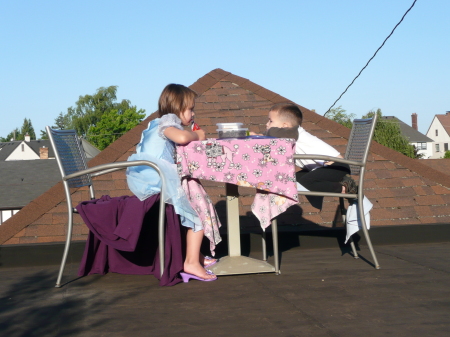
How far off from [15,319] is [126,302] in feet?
1.99

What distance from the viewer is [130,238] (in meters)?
3.61

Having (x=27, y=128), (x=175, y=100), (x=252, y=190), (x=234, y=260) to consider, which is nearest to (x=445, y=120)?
(x=27, y=128)

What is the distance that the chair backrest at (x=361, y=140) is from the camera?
162 inches

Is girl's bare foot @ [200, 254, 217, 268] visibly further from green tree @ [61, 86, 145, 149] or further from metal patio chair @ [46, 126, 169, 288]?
green tree @ [61, 86, 145, 149]

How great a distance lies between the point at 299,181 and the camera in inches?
174

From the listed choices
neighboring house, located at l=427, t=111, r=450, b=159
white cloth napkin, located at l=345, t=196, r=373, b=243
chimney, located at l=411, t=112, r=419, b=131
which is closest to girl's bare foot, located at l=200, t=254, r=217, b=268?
white cloth napkin, located at l=345, t=196, r=373, b=243

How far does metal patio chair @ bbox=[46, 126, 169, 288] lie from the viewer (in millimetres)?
3617

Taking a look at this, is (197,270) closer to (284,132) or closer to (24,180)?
(284,132)

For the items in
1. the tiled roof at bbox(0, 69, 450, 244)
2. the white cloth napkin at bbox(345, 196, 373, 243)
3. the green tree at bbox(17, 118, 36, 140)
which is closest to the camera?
the white cloth napkin at bbox(345, 196, 373, 243)

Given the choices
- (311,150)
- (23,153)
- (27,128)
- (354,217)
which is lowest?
(354,217)

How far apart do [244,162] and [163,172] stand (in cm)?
56

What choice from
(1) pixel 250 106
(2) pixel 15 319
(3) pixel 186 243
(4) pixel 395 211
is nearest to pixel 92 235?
(3) pixel 186 243

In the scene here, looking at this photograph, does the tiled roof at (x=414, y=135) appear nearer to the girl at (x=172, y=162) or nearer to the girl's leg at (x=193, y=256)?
the girl at (x=172, y=162)

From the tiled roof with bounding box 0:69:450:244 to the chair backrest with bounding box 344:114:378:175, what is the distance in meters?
1.10
